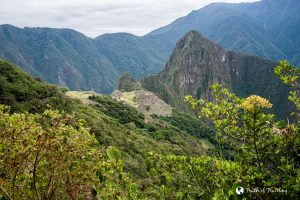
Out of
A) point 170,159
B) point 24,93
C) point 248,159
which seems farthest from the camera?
point 24,93

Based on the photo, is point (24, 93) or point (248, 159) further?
point (24, 93)

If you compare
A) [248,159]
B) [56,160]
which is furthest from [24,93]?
[248,159]

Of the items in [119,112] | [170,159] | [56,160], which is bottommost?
[119,112]

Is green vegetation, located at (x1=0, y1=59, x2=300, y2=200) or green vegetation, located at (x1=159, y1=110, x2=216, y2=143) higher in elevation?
green vegetation, located at (x1=0, y1=59, x2=300, y2=200)

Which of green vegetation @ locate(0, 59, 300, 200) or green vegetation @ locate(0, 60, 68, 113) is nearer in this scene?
green vegetation @ locate(0, 59, 300, 200)

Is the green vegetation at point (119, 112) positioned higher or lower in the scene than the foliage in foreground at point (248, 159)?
lower

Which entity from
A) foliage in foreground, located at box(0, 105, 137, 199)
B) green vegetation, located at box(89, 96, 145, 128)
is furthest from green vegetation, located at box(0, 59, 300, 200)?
green vegetation, located at box(89, 96, 145, 128)

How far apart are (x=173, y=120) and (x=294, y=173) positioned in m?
149

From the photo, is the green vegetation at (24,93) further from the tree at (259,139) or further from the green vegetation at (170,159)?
the tree at (259,139)

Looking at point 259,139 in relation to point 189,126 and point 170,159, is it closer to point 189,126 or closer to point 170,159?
point 170,159

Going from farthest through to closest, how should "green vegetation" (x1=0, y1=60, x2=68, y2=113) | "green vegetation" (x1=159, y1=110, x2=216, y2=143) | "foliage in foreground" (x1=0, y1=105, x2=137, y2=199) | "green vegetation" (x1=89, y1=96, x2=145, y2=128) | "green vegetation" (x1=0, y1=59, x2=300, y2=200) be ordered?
"green vegetation" (x1=159, y1=110, x2=216, y2=143)
"green vegetation" (x1=89, y1=96, x2=145, y2=128)
"green vegetation" (x1=0, y1=60, x2=68, y2=113)
"foliage in foreground" (x1=0, y1=105, x2=137, y2=199)
"green vegetation" (x1=0, y1=59, x2=300, y2=200)

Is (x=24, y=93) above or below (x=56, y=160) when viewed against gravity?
below

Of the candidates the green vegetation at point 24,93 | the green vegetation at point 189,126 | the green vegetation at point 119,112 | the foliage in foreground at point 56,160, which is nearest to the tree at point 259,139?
the foliage in foreground at point 56,160

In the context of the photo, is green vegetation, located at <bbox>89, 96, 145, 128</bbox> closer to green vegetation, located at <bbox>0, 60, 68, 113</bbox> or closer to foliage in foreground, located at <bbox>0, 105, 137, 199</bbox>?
green vegetation, located at <bbox>0, 60, 68, 113</bbox>
